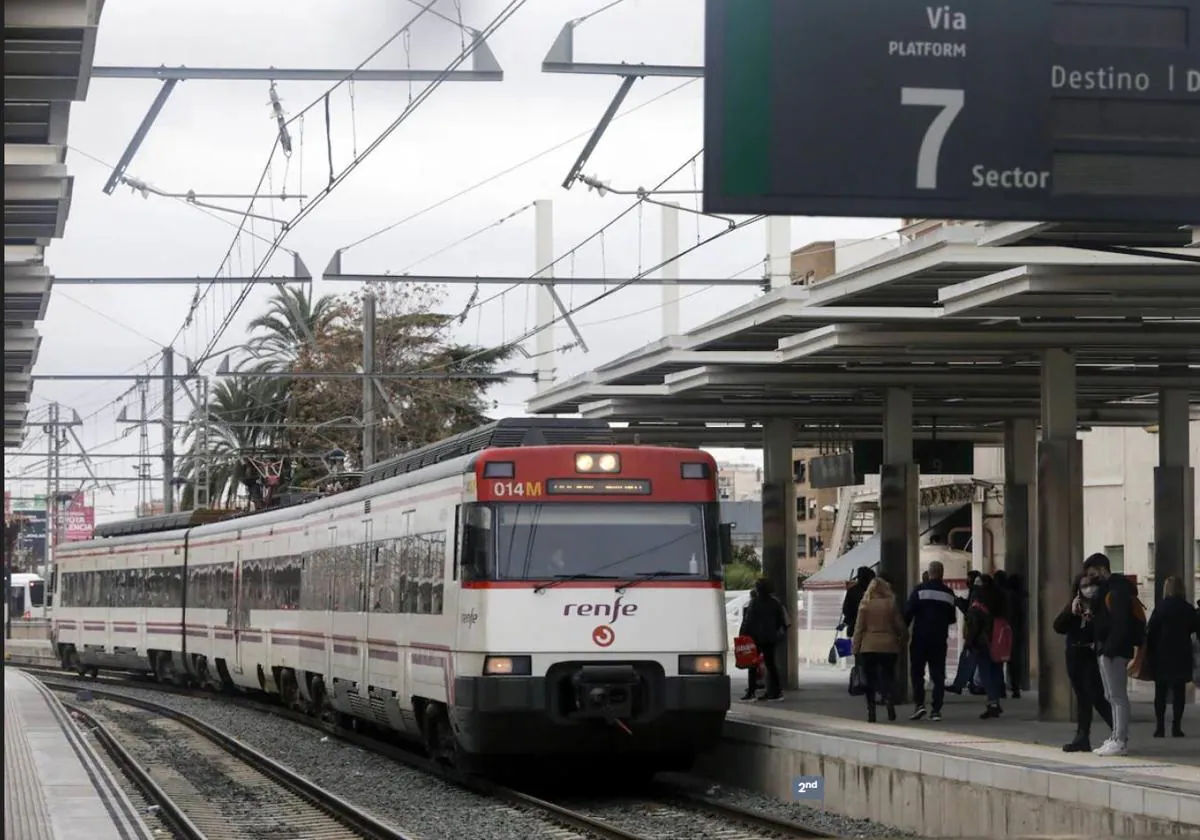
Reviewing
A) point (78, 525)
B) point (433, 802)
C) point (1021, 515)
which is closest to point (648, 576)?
point (433, 802)

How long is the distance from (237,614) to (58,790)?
1595cm

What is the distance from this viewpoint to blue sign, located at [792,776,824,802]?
17.7 metres

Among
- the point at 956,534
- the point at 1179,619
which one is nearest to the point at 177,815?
the point at 1179,619

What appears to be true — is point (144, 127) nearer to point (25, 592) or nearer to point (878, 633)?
point (878, 633)

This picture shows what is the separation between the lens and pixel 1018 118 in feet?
35.7

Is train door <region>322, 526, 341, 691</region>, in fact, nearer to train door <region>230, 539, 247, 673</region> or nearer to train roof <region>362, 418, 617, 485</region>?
train roof <region>362, 418, 617, 485</region>

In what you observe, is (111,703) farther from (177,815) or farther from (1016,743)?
(1016,743)

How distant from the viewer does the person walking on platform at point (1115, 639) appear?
15.9 metres

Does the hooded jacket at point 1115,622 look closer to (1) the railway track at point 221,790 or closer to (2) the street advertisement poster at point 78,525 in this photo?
(1) the railway track at point 221,790

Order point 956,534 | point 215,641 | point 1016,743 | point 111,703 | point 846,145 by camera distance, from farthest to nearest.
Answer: point 956,534 → point 111,703 → point 215,641 → point 1016,743 → point 846,145

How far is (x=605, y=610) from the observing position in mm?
18281

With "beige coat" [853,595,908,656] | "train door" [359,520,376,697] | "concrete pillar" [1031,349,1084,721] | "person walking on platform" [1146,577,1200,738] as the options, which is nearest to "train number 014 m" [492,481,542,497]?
"beige coat" [853,595,908,656]

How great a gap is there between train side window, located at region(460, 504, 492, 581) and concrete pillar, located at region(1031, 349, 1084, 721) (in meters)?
5.39

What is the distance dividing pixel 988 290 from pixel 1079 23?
255 inches
